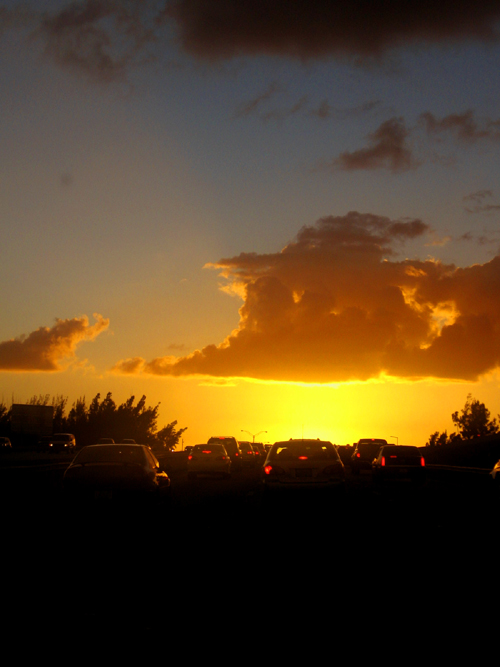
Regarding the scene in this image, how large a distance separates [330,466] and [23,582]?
1031cm

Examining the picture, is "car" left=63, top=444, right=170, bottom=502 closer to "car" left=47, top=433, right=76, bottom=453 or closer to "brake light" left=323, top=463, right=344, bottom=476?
"brake light" left=323, top=463, right=344, bottom=476

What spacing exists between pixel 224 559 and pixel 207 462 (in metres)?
25.1

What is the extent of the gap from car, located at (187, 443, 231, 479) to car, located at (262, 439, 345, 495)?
17.0 m

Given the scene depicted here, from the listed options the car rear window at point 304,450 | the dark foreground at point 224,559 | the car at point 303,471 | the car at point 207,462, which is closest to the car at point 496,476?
the dark foreground at point 224,559

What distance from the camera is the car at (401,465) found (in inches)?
1061

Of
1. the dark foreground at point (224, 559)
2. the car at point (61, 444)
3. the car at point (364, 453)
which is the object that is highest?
the car at point (364, 453)

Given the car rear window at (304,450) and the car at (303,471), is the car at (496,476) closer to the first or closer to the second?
the car rear window at (304,450)

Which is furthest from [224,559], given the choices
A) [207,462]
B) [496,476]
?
[207,462]

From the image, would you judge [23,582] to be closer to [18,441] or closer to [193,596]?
[193,596]

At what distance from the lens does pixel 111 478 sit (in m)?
13.5

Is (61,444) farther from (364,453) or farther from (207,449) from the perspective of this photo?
(207,449)

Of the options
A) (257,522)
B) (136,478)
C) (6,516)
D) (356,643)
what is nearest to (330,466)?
(257,522)

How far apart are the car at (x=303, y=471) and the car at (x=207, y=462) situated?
1698 cm

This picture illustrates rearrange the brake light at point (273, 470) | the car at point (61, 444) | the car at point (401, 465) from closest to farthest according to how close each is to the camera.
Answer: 1. the brake light at point (273, 470)
2. the car at point (401, 465)
3. the car at point (61, 444)
